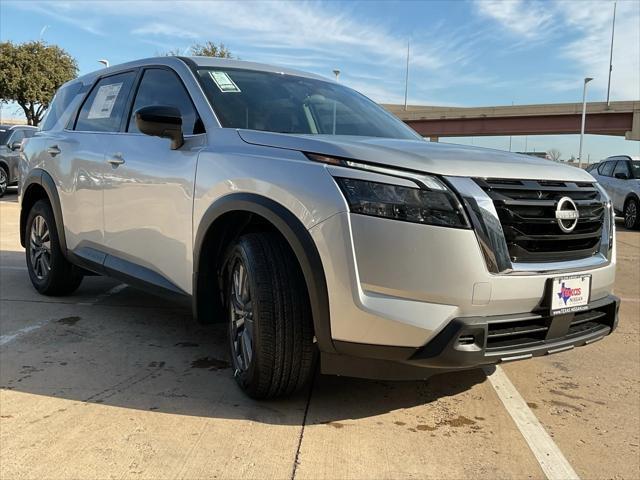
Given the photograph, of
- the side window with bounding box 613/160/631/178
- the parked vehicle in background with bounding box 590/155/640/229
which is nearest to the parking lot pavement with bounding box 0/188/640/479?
the parked vehicle in background with bounding box 590/155/640/229

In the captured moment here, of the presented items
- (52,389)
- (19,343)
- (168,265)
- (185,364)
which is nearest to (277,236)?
(168,265)

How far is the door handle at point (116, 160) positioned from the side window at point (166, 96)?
208mm

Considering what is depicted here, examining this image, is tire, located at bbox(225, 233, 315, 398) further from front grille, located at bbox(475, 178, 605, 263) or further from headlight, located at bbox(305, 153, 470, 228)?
front grille, located at bbox(475, 178, 605, 263)

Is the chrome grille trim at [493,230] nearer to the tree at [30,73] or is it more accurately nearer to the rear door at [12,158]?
the rear door at [12,158]

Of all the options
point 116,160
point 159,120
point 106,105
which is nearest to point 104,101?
point 106,105

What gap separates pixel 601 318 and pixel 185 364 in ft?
→ 7.79

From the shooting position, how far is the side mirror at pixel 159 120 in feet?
10.3

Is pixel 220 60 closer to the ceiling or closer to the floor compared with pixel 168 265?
closer to the ceiling

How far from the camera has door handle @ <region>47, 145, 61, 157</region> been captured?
4723 millimetres

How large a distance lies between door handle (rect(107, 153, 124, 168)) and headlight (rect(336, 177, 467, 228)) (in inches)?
81.4

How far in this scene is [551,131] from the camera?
151 ft

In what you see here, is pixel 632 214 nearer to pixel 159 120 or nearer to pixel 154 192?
pixel 154 192

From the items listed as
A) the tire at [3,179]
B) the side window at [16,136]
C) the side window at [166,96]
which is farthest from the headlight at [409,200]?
the tire at [3,179]

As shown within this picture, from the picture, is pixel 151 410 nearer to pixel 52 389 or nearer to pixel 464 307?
pixel 52 389
